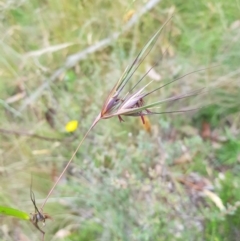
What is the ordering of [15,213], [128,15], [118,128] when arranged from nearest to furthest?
[15,213], [118,128], [128,15]

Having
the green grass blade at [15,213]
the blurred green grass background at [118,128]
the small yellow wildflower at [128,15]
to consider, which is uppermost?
the green grass blade at [15,213]

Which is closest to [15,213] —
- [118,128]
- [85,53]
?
[118,128]

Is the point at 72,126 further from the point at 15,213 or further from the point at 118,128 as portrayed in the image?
the point at 15,213

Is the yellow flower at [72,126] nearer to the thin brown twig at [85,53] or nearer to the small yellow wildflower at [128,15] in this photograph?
the thin brown twig at [85,53]

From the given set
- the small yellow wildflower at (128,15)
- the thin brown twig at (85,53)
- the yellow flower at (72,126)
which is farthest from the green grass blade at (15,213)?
the small yellow wildflower at (128,15)

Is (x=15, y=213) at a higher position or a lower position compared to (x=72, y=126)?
higher

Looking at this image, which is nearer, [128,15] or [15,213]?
[15,213]

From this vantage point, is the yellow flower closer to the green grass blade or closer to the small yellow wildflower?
the small yellow wildflower
